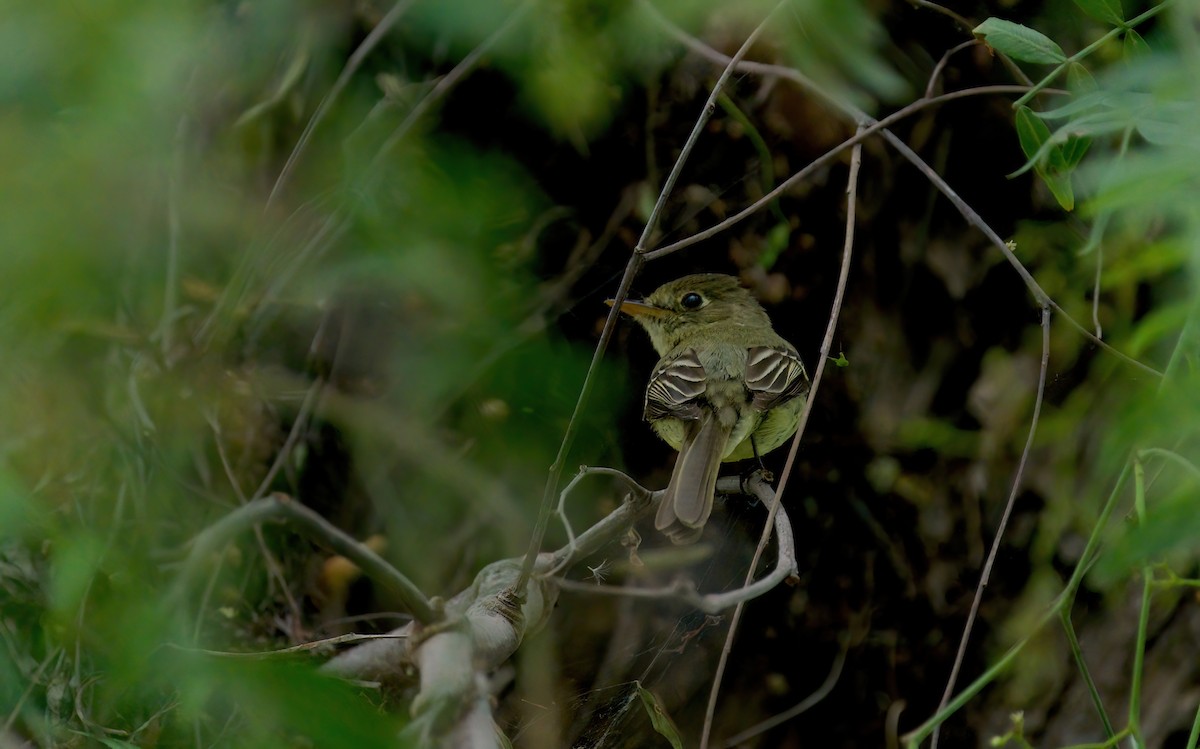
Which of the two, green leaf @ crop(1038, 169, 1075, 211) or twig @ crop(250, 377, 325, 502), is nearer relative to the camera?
green leaf @ crop(1038, 169, 1075, 211)

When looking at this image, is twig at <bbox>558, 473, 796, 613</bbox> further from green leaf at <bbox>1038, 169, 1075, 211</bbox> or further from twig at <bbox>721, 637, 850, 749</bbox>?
twig at <bbox>721, 637, 850, 749</bbox>

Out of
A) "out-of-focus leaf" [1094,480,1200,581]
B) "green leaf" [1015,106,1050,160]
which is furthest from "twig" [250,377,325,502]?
"out-of-focus leaf" [1094,480,1200,581]

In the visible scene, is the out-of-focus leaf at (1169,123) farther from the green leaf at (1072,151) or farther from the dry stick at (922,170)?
the dry stick at (922,170)

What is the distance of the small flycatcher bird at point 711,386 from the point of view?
2.79m

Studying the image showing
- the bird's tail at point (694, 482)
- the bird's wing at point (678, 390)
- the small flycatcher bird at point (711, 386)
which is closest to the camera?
the bird's tail at point (694, 482)

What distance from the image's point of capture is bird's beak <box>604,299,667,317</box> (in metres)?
3.61

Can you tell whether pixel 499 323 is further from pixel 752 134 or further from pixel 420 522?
pixel 752 134

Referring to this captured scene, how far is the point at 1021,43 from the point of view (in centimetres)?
188

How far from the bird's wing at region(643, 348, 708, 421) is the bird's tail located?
0.18 feet

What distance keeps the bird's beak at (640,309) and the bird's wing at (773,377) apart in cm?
45

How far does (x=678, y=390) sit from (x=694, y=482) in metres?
0.48

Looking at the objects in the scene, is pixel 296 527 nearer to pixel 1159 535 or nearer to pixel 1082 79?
pixel 1159 535

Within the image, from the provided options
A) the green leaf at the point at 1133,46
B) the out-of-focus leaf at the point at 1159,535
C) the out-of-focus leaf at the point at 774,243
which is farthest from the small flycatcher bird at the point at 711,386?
the out-of-focus leaf at the point at 1159,535

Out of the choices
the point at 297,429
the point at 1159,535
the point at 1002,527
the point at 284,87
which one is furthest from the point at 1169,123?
the point at 297,429
